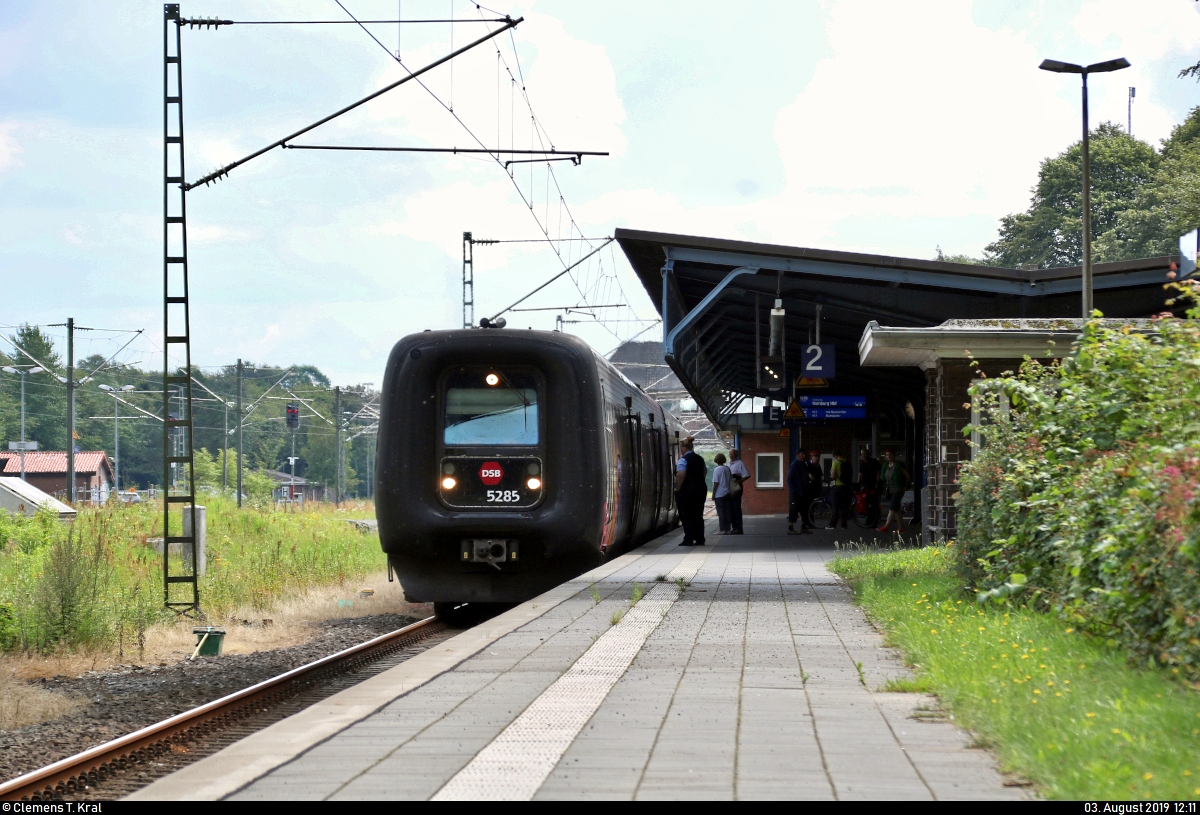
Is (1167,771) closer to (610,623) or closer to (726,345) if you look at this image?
(610,623)

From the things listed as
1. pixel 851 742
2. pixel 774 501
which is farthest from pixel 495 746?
pixel 774 501

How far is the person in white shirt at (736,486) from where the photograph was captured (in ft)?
76.6

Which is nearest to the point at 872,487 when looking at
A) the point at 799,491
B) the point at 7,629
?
the point at 799,491

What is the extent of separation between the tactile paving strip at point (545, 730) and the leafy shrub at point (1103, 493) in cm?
237

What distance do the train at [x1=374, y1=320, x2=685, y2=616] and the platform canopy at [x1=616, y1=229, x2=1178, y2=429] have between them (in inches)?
277

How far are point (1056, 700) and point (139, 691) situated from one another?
7133 mm

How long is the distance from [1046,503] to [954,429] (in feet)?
25.6

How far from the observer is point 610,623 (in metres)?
9.20

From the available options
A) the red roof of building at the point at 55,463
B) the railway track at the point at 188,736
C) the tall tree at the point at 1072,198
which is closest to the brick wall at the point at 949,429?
the railway track at the point at 188,736

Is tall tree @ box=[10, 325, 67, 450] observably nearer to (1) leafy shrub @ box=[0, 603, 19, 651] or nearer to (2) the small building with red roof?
(2) the small building with red roof

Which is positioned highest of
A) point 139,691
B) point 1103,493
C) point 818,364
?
point 818,364

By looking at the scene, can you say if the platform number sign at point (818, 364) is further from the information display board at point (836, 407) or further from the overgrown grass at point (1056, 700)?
the overgrown grass at point (1056, 700)

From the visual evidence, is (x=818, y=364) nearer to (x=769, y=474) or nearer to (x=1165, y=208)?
(x=769, y=474)

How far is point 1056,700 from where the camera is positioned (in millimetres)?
5461
